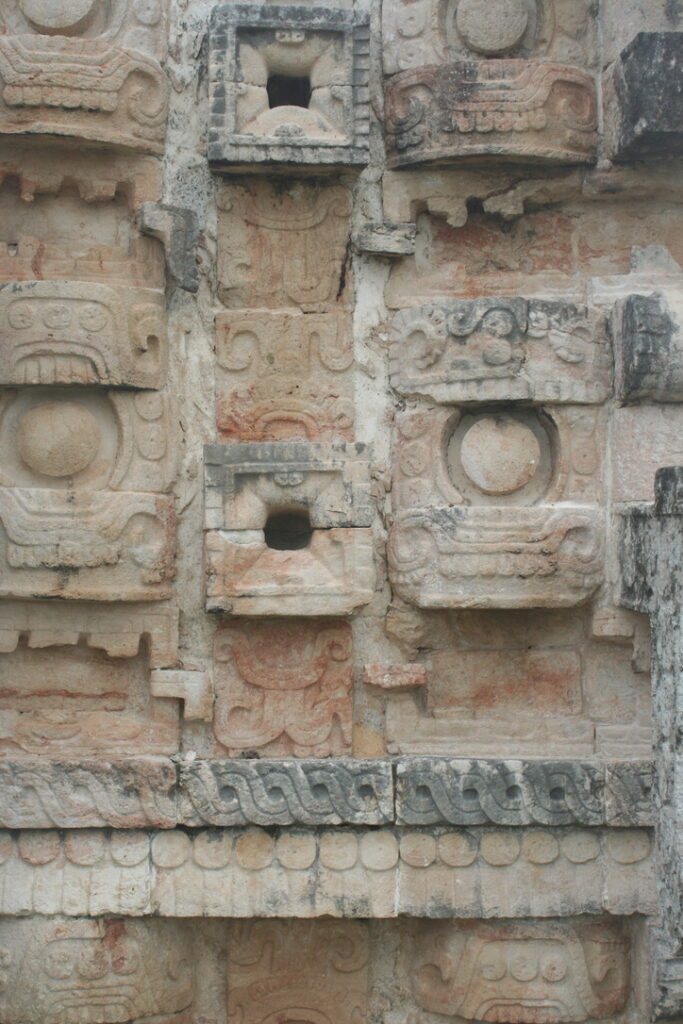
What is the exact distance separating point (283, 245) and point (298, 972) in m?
3.27

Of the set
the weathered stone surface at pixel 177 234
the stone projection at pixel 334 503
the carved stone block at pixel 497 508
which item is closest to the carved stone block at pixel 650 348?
the stone projection at pixel 334 503

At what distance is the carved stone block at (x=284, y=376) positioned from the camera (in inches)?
243

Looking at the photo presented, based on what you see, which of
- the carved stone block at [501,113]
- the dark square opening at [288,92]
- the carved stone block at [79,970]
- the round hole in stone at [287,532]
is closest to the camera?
the carved stone block at [79,970]

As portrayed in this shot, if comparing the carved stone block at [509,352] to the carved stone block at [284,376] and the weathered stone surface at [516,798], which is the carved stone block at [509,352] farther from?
the weathered stone surface at [516,798]

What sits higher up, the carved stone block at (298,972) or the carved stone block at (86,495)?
the carved stone block at (86,495)

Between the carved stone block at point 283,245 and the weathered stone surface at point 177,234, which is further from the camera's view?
the carved stone block at point 283,245

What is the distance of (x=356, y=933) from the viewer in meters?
6.29

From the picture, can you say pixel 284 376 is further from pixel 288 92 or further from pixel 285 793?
pixel 285 793

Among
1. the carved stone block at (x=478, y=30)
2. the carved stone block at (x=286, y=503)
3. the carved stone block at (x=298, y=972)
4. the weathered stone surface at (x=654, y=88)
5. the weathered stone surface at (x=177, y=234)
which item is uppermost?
the carved stone block at (x=478, y=30)

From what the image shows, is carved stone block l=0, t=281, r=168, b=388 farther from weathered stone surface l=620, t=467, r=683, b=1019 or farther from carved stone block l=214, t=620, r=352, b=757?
weathered stone surface l=620, t=467, r=683, b=1019

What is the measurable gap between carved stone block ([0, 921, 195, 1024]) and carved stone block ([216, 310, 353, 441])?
2.19m

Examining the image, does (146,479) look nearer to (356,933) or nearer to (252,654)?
(252,654)

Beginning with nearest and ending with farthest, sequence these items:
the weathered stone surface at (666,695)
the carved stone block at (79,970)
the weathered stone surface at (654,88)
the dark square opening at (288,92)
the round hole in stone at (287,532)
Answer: the weathered stone surface at (666,695) → the weathered stone surface at (654,88) → the carved stone block at (79,970) → the round hole in stone at (287,532) → the dark square opening at (288,92)

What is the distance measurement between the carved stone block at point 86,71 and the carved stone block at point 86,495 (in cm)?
112
